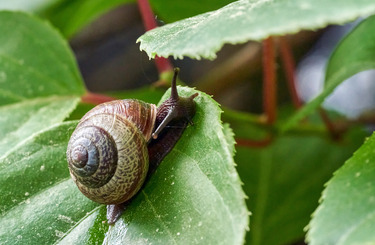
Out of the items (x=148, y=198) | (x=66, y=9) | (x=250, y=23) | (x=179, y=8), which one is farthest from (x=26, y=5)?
(x=250, y=23)

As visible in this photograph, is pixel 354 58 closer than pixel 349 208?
No

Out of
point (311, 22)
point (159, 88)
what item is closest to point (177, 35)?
point (311, 22)

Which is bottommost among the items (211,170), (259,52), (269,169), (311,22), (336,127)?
(269,169)

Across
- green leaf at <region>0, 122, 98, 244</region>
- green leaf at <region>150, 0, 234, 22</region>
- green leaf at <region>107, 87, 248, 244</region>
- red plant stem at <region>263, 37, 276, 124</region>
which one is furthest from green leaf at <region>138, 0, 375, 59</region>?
green leaf at <region>150, 0, 234, 22</region>

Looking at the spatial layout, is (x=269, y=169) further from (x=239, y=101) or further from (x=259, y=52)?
(x=239, y=101)

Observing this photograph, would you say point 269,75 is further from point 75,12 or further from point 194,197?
point 75,12

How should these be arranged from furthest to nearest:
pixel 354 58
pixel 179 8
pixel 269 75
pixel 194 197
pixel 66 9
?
1. pixel 66 9
2. pixel 179 8
3. pixel 269 75
4. pixel 354 58
5. pixel 194 197

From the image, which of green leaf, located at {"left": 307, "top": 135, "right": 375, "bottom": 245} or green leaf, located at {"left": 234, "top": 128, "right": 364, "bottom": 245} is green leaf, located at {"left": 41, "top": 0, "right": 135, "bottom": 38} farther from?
green leaf, located at {"left": 307, "top": 135, "right": 375, "bottom": 245}

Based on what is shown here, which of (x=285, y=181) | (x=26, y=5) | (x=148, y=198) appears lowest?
(x=285, y=181)

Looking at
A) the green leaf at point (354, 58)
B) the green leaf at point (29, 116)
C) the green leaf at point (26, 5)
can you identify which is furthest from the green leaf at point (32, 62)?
the green leaf at point (354, 58)
